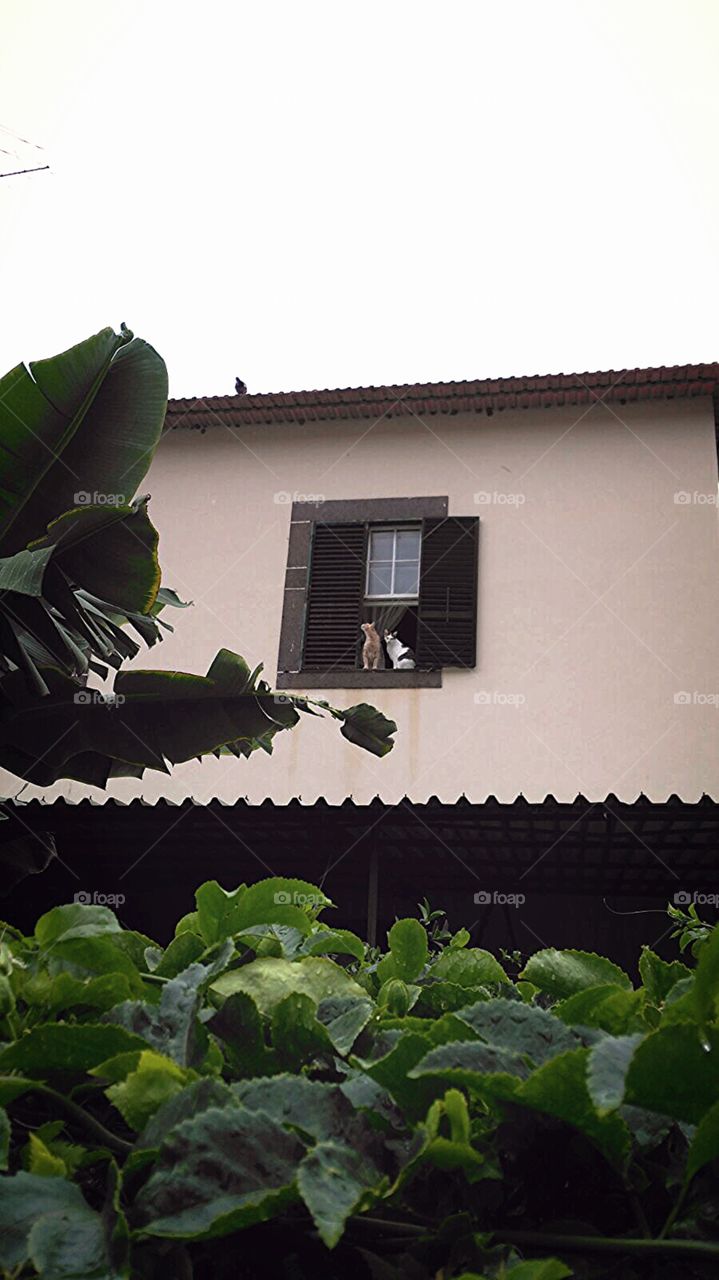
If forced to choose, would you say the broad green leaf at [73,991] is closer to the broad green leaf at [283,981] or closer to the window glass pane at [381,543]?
the broad green leaf at [283,981]

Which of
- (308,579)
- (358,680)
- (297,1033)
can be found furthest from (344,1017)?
(308,579)

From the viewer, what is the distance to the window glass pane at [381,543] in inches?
463

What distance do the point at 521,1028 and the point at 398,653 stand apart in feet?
34.5

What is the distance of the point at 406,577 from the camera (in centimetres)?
1158

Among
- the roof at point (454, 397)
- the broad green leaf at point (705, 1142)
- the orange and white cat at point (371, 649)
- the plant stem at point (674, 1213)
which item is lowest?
the plant stem at point (674, 1213)

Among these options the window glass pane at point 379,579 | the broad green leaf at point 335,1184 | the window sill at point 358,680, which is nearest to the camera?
the broad green leaf at point 335,1184

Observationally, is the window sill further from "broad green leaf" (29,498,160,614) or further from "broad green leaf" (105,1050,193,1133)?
"broad green leaf" (105,1050,193,1133)

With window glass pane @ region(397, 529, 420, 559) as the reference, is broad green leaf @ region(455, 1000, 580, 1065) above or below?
below

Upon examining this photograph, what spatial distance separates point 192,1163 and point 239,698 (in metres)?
5.83

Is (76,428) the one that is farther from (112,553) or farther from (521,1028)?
(521,1028)

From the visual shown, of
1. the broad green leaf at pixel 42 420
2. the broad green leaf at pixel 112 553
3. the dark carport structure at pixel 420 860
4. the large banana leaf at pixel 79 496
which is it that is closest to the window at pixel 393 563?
the dark carport structure at pixel 420 860

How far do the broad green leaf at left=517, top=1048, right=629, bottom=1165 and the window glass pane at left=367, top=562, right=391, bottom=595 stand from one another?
35.8 feet

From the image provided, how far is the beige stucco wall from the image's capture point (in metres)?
10.4

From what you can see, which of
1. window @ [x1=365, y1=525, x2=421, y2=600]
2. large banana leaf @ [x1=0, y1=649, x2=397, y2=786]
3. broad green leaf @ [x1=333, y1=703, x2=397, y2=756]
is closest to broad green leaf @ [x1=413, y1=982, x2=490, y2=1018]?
large banana leaf @ [x1=0, y1=649, x2=397, y2=786]
